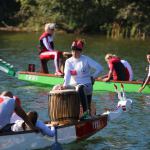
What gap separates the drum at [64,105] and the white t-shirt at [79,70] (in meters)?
0.81

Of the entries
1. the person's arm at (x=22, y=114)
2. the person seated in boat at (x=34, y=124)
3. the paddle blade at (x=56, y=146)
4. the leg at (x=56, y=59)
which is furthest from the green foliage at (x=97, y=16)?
the person's arm at (x=22, y=114)

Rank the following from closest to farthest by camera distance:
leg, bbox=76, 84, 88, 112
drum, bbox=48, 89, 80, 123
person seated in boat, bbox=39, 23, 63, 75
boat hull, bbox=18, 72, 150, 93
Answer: drum, bbox=48, 89, 80, 123
leg, bbox=76, 84, 88, 112
boat hull, bbox=18, 72, 150, 93
person seated in boat, bbox=39, 23, 63, 75

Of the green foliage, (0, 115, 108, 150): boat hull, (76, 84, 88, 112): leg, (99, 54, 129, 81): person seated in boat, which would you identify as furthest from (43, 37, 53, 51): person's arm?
the green foliage

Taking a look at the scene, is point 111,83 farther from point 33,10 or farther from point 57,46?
point 33,10

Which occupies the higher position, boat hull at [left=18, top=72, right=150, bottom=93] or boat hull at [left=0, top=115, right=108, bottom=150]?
boat hull at [left=0, top=115, right=108, bottom=150]

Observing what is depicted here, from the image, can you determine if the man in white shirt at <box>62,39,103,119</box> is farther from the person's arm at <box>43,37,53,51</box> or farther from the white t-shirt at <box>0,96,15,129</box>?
the person's arm at <box>43,37,53,51</box>

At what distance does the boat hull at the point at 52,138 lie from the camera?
11164 millimetres

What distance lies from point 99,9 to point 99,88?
3178cm

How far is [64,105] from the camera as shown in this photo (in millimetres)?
12703

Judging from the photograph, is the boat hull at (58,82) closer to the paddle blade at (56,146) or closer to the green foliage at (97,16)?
the paddle blade at (56,146)

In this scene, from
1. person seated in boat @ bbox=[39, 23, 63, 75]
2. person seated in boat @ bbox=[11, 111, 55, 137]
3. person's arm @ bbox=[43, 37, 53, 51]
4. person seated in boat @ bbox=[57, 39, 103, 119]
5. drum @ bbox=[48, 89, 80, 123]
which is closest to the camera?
person seated in boat @ bbox=[11, 111, 55, 137]

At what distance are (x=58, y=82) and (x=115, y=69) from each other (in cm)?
225

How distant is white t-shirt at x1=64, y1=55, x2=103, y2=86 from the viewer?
525 inches

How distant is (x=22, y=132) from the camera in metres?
11.2
